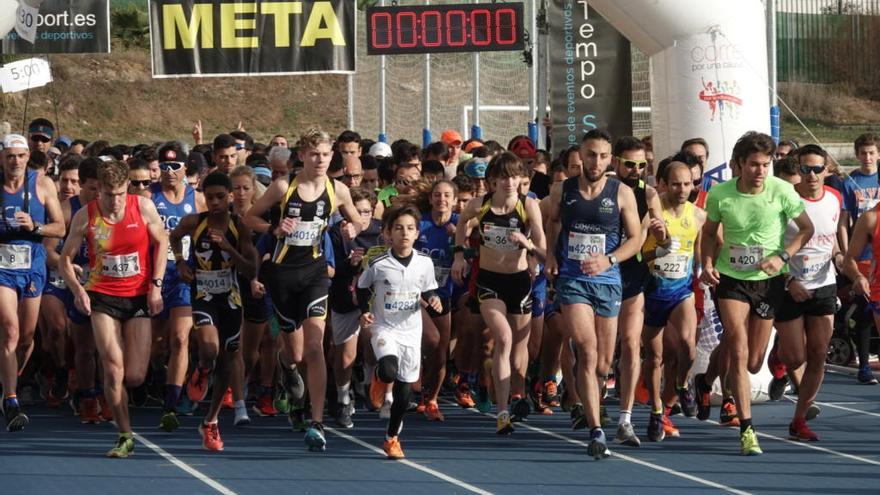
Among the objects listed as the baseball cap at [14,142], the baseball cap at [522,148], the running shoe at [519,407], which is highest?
the baseball cap at [522,148]

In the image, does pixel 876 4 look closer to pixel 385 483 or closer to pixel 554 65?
pixel 554 65

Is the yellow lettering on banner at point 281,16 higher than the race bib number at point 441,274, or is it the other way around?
the yellow lettering on banner at point 281,16

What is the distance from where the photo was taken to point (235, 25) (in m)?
20.0

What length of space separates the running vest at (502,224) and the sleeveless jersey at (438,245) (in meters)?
0.84

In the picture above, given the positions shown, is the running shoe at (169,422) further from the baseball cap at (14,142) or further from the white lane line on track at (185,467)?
the baseball cap at (14,142)

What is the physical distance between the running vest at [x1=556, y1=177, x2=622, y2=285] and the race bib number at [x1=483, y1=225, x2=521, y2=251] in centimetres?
70

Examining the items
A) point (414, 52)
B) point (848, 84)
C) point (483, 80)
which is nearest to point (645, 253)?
point (414, 52)

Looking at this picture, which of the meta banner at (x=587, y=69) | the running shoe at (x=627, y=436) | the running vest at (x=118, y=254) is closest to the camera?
the running vest at (x=118, y=254)

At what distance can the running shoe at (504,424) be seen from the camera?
1047 cm

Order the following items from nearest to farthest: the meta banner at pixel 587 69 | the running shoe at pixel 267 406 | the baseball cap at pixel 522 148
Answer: the running shoe at pixel 267 406 < the baseball cap at pixel 522 148 < the meta banner at pixel 587 69

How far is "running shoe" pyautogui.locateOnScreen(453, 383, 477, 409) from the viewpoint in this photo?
12.0m

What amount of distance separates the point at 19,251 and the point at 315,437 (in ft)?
8.32

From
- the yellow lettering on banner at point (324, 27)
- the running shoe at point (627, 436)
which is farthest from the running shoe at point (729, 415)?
the yellow lettering on banner at point (324, 27)

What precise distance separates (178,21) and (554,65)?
6512mm
